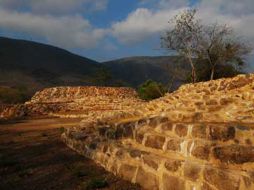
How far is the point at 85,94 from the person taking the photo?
3506 centimetres

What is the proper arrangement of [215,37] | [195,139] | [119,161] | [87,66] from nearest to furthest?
[195,139] < [119,161] < [215,37] < [87,66]

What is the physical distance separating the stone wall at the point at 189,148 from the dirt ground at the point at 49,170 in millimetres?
338

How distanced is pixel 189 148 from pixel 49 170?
357cm

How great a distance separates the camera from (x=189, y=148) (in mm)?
6316

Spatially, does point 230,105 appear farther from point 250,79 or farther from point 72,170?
point 250,79

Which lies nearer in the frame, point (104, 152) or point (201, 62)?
point (104, 152)

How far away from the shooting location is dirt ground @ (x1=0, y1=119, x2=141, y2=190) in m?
7.35

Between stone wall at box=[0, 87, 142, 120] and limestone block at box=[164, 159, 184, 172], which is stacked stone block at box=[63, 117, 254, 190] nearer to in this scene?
limestone block at box=[164, 159, 184, 172]

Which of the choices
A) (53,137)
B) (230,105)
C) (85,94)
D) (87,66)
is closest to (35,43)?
(87,66)

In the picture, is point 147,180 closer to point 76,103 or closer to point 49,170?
point 49,170

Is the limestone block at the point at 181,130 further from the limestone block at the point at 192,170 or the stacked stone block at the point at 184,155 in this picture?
the limestone block at the point at 192,170

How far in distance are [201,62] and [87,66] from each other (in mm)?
59197

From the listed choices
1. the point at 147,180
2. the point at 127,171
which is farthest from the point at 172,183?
the point at 127,171

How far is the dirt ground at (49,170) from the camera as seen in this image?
735 centimetres
